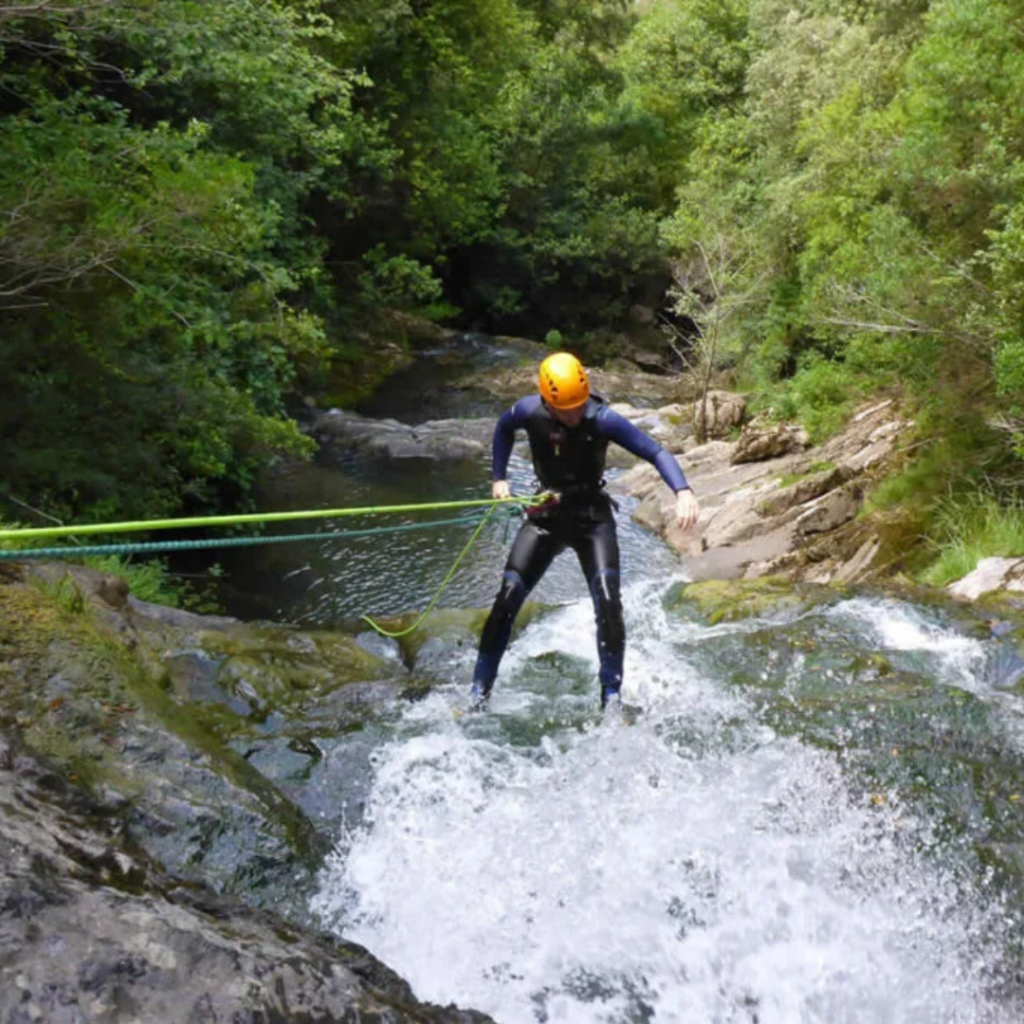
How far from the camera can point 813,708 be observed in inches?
270

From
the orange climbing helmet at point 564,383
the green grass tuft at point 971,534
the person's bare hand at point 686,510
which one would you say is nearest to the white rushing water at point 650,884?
the person's bare hand at point 686,510

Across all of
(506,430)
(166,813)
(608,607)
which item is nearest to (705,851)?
(608,607)

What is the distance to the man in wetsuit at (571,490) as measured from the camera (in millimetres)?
6082

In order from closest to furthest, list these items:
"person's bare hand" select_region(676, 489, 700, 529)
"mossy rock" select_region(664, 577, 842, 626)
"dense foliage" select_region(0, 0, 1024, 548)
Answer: "person's bare hand" select_region(676, 489, 700, 529), "dense foliage" select_region(0, 0, 1024, 548), "mossy rock" select_region(664, 577, 842, 626)

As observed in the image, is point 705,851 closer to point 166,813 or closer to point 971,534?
point 166,813

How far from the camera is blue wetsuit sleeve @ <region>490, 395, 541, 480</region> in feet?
20.5

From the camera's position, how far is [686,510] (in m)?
5.71

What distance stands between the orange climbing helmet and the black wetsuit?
0.47ft

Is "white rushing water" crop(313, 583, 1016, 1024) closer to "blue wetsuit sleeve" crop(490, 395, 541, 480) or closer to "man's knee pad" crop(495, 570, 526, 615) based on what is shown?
"man's knee pad" crop(495, 570, 526, 615)

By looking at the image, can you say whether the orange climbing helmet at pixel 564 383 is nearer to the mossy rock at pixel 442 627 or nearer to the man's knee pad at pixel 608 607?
the man's knee pad at pixel 608 607

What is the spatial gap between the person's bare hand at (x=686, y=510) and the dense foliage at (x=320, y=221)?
491cm

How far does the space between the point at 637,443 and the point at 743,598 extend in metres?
4.42

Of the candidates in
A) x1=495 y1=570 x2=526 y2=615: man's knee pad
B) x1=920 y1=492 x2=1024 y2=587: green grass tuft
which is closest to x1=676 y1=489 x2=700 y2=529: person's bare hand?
x1=495 y1=570 x2=526 y2=615: man's knee pad

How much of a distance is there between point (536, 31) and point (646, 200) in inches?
268
